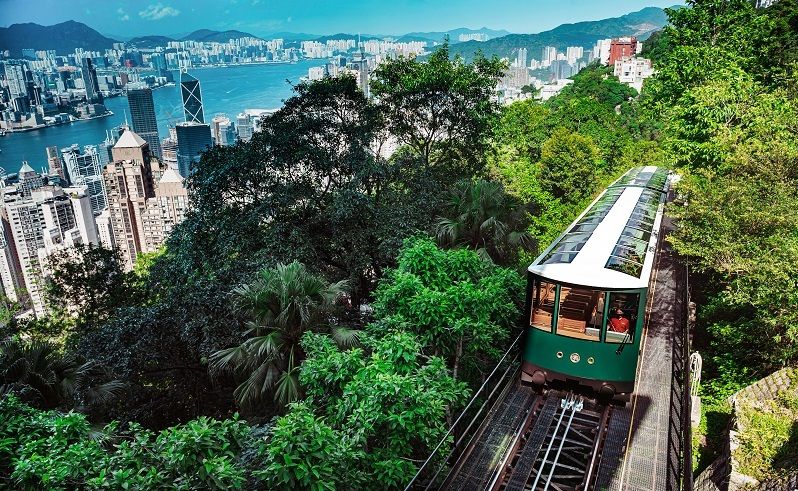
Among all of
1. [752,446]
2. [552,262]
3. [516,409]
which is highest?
[552,262]

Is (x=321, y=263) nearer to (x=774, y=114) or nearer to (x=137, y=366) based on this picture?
(x=137, y=366)

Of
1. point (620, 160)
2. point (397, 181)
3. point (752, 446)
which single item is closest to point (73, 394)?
point (397, 181)

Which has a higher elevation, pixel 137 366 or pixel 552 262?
pixel 552 262

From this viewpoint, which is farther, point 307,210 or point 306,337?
point 307,210

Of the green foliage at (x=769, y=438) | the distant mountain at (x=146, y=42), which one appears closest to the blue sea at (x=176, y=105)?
the distant mountain at (x=146, y=42)

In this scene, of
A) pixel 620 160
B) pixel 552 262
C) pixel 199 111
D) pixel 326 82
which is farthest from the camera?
pixel 199 111

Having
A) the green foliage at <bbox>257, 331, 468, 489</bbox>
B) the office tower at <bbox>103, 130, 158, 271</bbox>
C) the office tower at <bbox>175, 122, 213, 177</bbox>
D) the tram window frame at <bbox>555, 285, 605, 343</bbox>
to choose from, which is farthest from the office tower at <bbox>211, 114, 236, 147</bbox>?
the tram window frame at <bbox>555, 285, 605, 343</bbox>

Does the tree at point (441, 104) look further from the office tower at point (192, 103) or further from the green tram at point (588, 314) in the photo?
the office tower at point (192, 103)

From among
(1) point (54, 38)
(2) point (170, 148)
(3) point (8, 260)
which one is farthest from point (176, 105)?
Answer: (3) point (8, 260)
